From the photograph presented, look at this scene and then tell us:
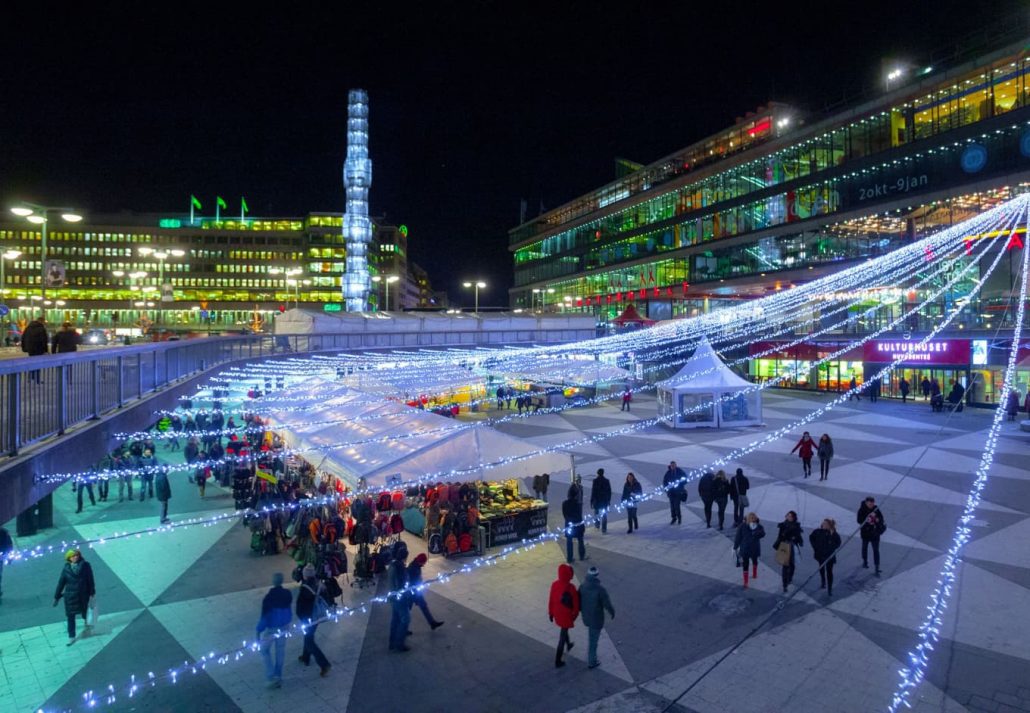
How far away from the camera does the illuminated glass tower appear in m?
74.9

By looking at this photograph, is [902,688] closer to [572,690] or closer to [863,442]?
[572,690]

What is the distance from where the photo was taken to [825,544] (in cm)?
952

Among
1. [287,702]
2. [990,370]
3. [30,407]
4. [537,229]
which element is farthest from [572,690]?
[537,229]

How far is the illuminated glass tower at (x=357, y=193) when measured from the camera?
2950 inches

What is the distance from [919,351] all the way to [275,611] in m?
32.5

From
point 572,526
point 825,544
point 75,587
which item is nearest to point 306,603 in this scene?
point 75,587

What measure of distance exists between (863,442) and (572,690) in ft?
62.4

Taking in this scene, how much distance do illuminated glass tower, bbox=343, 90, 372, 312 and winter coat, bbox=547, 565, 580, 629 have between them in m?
70.5

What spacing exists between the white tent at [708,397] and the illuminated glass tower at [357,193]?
2180 inches

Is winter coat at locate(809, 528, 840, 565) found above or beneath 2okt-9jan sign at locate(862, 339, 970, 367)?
beneath

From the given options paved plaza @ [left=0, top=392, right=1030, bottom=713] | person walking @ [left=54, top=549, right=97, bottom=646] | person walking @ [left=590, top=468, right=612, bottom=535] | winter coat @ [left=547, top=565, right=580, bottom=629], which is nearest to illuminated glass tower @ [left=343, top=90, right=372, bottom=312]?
paved plaza @ [left=0, top=392, right=1030, bottom=713]

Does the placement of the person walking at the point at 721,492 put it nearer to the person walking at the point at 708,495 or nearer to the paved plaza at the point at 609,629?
the person walking at the point at 708,495

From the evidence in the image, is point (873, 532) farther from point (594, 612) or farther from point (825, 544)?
point (594, 612)

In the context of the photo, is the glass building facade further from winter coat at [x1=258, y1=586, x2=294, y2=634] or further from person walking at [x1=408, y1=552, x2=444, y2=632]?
winter coat at [x1=258, y1=586, x2=294, y2=634]
